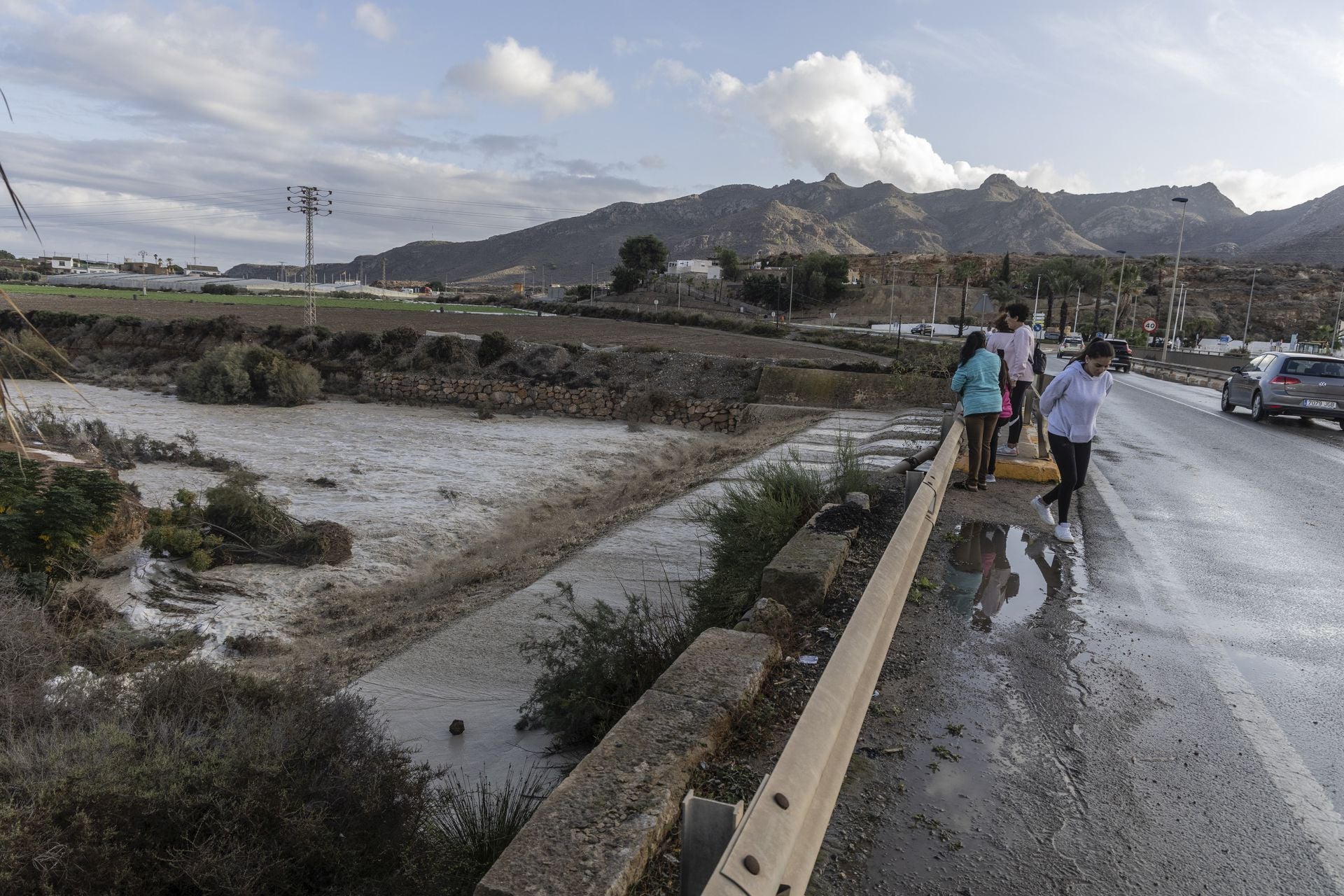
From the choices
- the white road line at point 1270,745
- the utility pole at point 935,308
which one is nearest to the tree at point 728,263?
the utility pole at point 935,308

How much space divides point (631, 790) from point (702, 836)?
3.08 ft

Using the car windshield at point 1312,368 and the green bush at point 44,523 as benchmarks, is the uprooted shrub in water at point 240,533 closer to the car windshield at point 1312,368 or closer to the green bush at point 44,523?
the green bush at point 44,523

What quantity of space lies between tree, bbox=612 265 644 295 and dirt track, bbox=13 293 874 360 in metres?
36.1

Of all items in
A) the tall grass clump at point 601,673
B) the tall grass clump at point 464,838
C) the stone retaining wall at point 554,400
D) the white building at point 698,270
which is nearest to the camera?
the tall grass clump at point 464,838

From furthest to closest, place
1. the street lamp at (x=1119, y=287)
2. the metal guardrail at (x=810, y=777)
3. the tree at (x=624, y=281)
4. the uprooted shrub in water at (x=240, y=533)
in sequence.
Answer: the tree at (x=624, y=281), the street lamp at (x=1119, y=287), the uprooted shrub in water at (x=240, y=533), the metal guardrail at (x=810, y=777)

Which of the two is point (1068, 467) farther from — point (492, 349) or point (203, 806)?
point (492, 349)

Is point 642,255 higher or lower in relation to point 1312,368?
higher

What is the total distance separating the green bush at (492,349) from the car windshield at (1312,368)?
1161 inches

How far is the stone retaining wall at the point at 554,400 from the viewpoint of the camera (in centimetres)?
Answer: 3084

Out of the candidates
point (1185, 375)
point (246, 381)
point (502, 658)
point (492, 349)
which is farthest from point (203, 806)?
point (1185, 375)

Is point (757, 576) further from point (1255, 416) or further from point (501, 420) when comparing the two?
point (501, 420)

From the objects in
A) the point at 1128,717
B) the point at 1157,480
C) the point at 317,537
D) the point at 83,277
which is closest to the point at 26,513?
the point at 317,537

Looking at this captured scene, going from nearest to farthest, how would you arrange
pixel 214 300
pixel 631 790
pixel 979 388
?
pixel 631 790, pixel 979 388, pixel 214 300

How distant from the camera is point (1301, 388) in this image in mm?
18062
